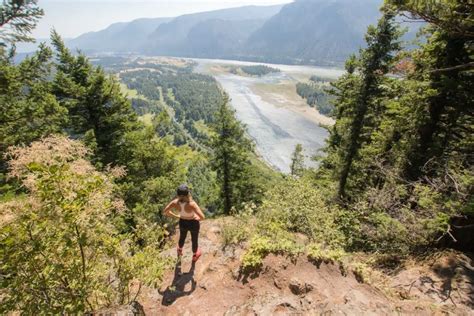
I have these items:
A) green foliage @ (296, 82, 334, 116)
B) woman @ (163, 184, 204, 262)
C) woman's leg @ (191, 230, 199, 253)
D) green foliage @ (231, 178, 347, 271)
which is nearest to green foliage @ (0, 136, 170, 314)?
woman @ (163, 184, 204, 262)

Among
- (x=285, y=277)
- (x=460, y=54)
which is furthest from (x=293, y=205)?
(x=460, y=54)

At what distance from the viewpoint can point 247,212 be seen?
887cm

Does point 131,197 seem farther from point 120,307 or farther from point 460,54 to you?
point 460,54

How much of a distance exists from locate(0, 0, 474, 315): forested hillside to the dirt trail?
0.11 ft

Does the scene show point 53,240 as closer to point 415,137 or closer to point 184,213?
point 184,213

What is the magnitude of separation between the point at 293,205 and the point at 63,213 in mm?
6811

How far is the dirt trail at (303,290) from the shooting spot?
205 inches

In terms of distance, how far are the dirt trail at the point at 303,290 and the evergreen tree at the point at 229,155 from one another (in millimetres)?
12380

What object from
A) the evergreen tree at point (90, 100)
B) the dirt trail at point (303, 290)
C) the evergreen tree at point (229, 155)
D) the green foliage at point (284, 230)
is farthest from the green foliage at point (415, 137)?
the evergreen tree at point (90, 100)

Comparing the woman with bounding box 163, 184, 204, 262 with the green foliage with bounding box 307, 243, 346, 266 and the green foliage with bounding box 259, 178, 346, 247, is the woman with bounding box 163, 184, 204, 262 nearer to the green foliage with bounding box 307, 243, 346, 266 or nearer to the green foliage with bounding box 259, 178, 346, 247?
the green foliage with bounding box 259, 178, 346, 247

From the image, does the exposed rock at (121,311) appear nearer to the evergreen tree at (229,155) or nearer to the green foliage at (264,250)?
the green foliage at (264,250)

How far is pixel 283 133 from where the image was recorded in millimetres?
100625

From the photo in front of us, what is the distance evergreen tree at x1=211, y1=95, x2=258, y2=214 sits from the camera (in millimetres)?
18841

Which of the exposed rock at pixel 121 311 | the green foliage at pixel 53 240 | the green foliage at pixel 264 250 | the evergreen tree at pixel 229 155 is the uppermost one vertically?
the green foliage at pixel 53 240
